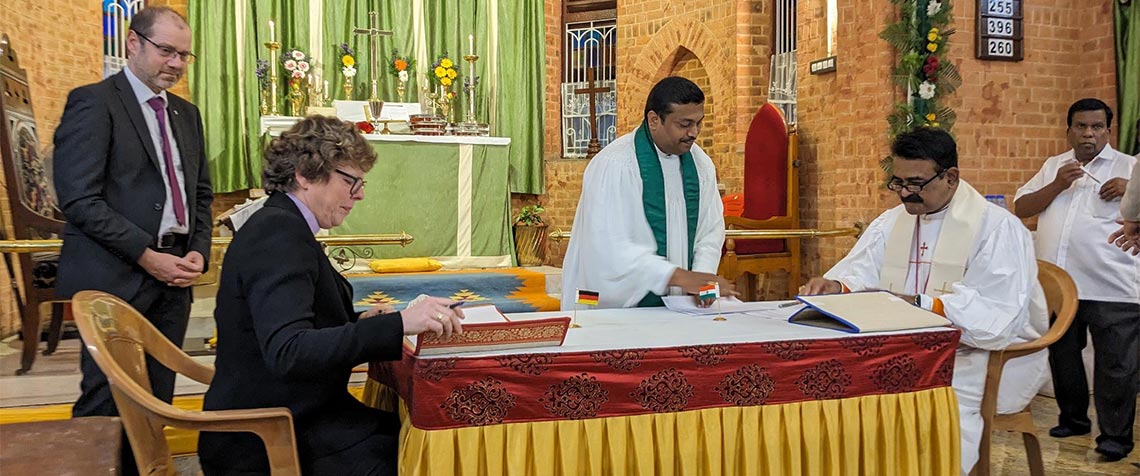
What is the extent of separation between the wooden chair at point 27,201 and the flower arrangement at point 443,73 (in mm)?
4303

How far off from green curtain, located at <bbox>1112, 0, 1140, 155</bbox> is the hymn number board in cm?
59

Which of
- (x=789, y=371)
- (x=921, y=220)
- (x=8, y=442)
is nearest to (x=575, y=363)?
(x=789, y=371)

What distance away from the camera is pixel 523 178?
31.9ft

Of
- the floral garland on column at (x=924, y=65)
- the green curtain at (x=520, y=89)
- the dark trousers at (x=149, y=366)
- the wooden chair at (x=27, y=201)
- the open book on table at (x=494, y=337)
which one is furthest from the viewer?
the green curtain at (x=520, y=89)

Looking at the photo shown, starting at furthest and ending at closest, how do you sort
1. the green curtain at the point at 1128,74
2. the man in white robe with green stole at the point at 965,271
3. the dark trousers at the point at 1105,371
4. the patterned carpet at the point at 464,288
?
the patterned carpet at the point at 464,288
the green curtain at the point at 1128,74
the dark trousers at the point at 1105,371
the man in white robe with green stole at the point at 965,271

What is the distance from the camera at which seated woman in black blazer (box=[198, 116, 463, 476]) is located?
6.47ft

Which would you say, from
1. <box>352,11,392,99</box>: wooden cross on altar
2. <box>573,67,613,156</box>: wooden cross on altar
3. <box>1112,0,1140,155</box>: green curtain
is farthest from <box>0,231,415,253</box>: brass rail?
<box>573,67,613,156</box>: wooden cross on altar

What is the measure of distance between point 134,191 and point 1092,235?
444 centimetres

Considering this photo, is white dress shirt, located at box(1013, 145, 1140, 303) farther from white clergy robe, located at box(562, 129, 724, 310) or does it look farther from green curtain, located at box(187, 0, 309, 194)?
green curtain, located at box(187, 0, 309, 194)

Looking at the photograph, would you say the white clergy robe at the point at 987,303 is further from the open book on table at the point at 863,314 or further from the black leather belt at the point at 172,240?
the black leather belt at the point at 172,240

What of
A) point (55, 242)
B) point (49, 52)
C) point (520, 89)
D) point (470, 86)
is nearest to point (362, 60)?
point (470, 86)

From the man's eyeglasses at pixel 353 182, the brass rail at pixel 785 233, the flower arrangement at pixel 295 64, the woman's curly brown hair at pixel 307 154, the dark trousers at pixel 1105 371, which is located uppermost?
the flower arrangement at pixel 295 64

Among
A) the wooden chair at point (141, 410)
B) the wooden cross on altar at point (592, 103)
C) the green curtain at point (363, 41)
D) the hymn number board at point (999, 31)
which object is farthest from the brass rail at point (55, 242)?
the wooden cross on altar at point (592, 103)

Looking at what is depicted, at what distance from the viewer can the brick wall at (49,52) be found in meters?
6.06
